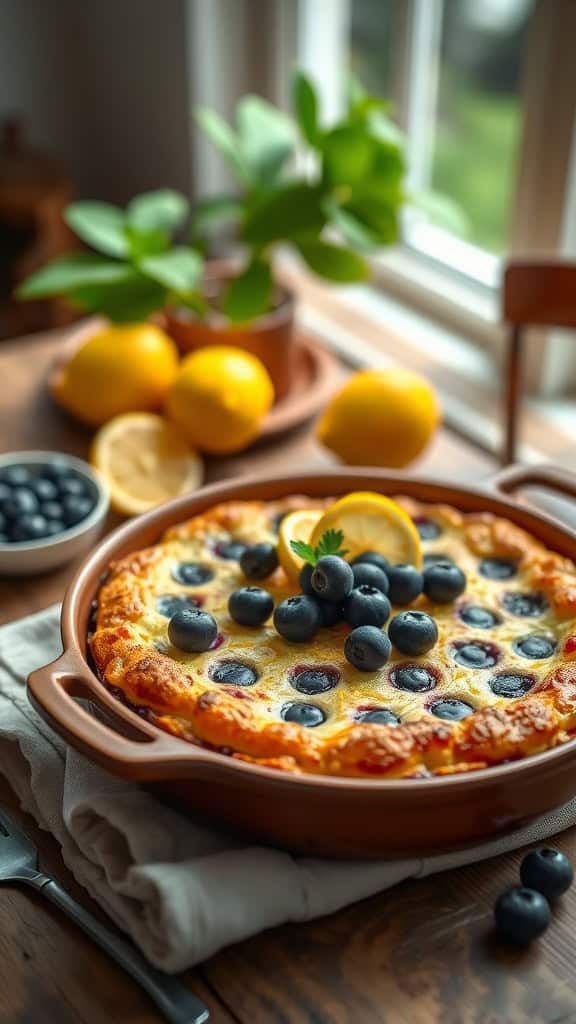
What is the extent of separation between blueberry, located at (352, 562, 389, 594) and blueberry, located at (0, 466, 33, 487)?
0.56 meters

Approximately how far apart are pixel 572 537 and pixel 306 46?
1.64m

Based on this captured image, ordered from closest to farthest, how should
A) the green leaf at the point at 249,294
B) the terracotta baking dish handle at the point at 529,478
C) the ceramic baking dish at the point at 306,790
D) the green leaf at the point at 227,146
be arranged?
1. the ceramic baking dish at the point at 306,790
2. the terracotta baking dish handle at the point at 529,478
3. the green leaf at the point at 249,294
4. the green leaf at the point at 227,146

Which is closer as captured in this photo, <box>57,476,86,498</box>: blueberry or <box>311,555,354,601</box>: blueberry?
<box>311,555,354,601</box>: blueberry

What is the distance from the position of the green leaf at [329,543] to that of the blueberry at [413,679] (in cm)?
14

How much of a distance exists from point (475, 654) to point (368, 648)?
123mm

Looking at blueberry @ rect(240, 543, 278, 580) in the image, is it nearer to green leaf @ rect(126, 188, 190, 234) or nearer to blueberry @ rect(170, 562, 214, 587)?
blueberry @ rect(170, 562, 214, 587)

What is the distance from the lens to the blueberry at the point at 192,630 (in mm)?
1098

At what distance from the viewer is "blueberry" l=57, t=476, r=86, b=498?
1490 mm

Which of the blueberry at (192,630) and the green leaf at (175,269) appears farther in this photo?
the green leaf at (175,269)

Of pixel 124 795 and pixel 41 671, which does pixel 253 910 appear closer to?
pixel 124 795

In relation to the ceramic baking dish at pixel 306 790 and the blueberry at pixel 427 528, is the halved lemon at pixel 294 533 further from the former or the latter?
the ceramic baking dish at pixel 306 790

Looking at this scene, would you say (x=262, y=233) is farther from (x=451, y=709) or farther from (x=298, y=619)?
(x=451, y=709)

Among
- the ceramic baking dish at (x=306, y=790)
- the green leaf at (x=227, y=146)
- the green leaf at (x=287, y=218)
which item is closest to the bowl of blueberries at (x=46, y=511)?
the ceramic baking dish at (x=306, y=790)

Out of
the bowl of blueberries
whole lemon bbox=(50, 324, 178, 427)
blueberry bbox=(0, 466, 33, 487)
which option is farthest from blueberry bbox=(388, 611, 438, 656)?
whole lemon bbox=(50, 324, 178, 427)
